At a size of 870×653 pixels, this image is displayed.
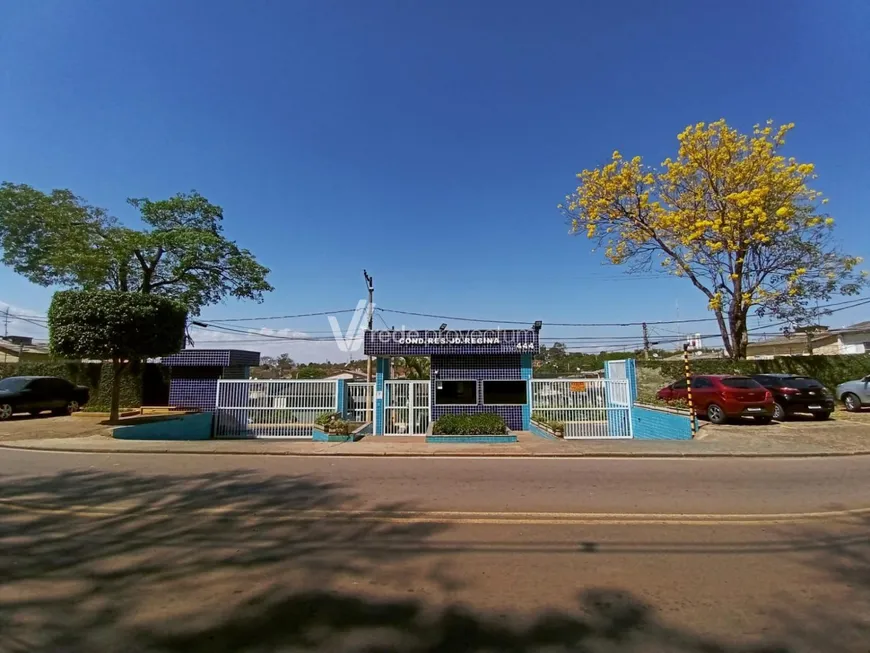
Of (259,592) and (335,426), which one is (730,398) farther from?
(259,592)

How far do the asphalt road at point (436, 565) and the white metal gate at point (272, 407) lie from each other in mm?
9925

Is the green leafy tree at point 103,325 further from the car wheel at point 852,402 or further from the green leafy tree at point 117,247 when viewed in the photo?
the car wheel at point 852,402

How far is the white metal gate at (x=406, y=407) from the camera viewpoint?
60.0ft

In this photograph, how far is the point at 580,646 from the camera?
3.03 meters

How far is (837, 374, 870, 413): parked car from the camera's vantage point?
1847 centimetres

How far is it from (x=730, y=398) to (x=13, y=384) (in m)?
27.5

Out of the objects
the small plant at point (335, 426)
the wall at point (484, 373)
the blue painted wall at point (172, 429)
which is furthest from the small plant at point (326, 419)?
the blue painted wall at point (172, 429)

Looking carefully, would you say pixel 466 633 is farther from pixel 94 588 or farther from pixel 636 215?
pixel 636 215

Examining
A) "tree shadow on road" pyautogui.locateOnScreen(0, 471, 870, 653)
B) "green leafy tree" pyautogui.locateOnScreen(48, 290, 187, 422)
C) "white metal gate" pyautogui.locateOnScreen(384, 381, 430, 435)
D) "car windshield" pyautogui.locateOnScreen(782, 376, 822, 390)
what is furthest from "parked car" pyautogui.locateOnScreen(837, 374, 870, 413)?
"green leafy tree" pyautogui.locateOnScreen(48, 290, 187, 422)

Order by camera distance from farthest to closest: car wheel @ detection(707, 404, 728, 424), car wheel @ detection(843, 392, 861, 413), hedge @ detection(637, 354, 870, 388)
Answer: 1. hedge @ detection(637, 354, 870, 388)
2. car wheel @ detection(843, 392, 861, 413)
3. car wheel @ detection(707, 404, 728, 424)

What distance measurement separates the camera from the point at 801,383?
56.3 feet

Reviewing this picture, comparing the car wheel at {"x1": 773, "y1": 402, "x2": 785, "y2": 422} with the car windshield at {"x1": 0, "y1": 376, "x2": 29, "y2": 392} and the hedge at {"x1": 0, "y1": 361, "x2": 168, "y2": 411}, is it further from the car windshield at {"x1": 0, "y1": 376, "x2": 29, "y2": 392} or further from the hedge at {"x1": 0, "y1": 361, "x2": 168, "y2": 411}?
the car windshield at {"x1": 0, "y1": 376, "x2": 29, "y2": 392}

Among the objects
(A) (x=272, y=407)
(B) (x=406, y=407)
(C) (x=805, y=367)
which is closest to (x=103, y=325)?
→ (A) (x=272, y=407)

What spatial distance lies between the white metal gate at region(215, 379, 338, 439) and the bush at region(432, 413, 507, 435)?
5.16 m
